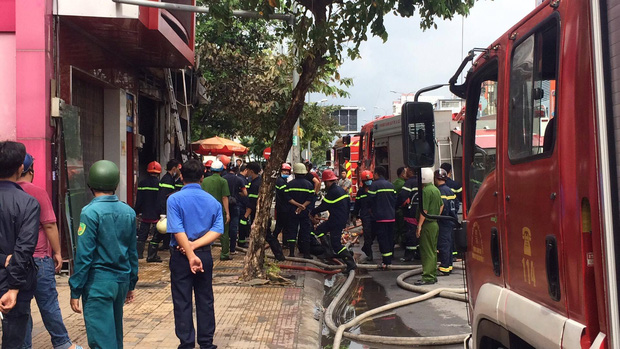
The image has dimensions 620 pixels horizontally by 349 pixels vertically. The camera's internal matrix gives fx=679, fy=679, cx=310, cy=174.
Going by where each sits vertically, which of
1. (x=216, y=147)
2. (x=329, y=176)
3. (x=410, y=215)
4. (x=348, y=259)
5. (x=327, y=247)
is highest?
(x=216, y=147)

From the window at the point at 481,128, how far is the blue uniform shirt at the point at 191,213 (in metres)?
2.43

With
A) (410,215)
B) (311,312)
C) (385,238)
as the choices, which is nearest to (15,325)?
(311,312)

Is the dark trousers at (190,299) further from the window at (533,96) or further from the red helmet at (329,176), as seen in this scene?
the red helmet at (329,176)

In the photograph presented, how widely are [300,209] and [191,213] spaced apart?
7.21m

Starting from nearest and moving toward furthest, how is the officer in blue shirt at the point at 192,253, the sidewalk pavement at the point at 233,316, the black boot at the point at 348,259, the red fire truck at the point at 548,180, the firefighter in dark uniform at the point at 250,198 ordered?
the red fire truck at the point at 548,180 < the officer in blue shirt at the point at 192,253 < the sidewalk pavement at the point at 233,316 < the black boot at the point at 348,259 < the firefighter in dark uniform at the point at 250,198

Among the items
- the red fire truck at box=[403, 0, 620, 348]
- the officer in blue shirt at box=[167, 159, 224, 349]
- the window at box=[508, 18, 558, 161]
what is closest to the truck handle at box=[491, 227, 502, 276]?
the red fire truck at box=[403, 0, 620, 348]

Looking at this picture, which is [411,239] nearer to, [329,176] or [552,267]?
[329,176]

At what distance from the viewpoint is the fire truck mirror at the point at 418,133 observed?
3986 millimetres

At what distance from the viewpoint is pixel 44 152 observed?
9656 millimetres

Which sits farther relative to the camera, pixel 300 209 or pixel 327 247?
pixel 300 209

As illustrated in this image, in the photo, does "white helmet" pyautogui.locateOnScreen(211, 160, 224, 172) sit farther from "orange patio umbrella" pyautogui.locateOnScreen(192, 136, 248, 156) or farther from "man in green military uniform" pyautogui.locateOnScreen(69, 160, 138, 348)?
"orange patio umbrella" pyautogui.locateOnScreen(192, 136, 248, 156)

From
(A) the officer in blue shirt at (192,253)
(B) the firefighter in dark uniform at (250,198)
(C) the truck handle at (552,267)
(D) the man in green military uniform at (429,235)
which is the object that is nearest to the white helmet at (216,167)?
(B) the firefighter in dark uniform at (250,198)

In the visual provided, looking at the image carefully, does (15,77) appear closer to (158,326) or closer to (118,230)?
(158,326)

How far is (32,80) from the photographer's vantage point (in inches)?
379
